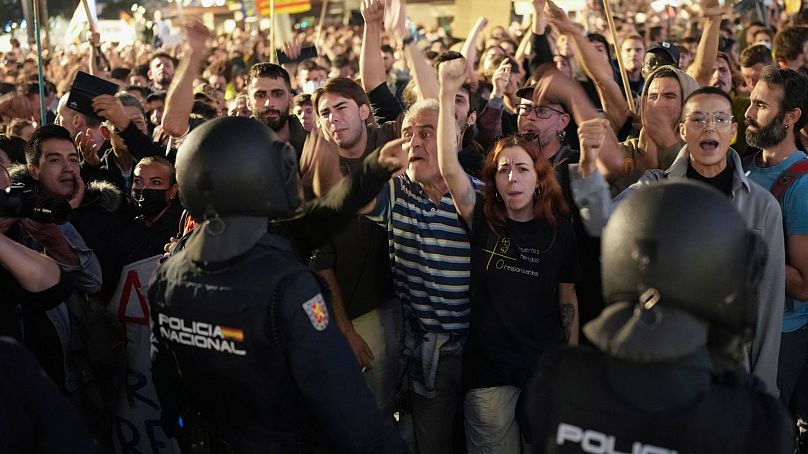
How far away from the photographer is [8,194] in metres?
3.04

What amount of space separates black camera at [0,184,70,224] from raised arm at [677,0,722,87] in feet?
14.1

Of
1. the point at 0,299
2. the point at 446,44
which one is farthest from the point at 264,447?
the point at 446,44

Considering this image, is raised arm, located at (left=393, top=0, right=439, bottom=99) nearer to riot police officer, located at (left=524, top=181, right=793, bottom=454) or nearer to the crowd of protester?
the crowd of protester

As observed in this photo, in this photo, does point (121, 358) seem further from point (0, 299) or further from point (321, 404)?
point (321, 404)

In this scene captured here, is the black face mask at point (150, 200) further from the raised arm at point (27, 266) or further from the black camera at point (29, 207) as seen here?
the raised arm at point (27, 266)

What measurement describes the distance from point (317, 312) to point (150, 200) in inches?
93.3

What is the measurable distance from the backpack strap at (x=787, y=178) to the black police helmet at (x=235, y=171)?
2.56m

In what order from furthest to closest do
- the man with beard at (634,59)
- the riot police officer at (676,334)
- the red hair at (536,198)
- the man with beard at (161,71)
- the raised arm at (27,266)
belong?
1. the man with beard at (161,71)
2. the man with beard at (634,59)
3. the red hair at (536,198)
4. the raised arm at (27,266)
5. the riot police officer at (676,334)

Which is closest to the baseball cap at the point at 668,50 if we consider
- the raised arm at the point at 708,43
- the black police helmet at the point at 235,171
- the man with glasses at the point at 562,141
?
the raised arm at the point at 708,43

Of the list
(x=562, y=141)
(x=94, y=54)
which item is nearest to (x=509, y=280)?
(x=562, y=141)

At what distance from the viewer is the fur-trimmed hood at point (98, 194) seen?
4438 mm

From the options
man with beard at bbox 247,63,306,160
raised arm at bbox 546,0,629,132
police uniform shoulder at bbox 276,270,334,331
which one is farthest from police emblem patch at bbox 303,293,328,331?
raised arm at bbox 546,0,629,132

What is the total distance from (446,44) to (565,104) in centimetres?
1011

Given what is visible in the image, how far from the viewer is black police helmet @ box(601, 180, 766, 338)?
1760 mm
